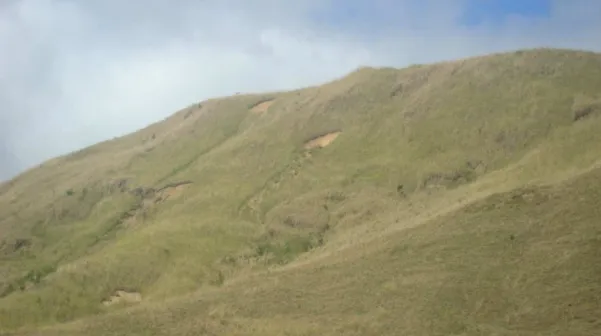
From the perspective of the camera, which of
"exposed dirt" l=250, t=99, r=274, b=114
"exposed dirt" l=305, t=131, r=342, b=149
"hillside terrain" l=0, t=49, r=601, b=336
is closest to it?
"hillside terrain" l=0, t=49, r=601, b=336

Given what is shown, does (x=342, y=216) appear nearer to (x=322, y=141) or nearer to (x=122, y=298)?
(x=322, y=141)

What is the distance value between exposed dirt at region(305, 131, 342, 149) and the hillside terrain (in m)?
0.30

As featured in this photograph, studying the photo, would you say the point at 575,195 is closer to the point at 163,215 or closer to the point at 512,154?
the point at 512,154

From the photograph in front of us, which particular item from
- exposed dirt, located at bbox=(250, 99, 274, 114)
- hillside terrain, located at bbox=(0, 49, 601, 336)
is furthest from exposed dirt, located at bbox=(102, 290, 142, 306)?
exposed dirt, located at bbox=(250, 99, 274, 114)

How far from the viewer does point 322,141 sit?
332ft

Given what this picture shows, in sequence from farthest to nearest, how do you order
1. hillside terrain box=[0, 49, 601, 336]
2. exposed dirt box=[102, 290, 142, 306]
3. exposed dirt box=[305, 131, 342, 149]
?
exposed dirt box=[305, 131, 342, 149], exposed dirt box=[102, 290, 142, 306], hillside terrain box=[0, 49, 601, 336]

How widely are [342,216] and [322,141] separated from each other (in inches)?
933

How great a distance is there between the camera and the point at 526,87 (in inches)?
3607

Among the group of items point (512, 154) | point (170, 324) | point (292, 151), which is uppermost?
point (292, 151)

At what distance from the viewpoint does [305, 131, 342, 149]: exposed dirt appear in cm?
10025

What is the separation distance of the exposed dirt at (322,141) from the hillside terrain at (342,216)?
30 centimetres

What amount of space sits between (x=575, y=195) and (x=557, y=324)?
52.2 feet

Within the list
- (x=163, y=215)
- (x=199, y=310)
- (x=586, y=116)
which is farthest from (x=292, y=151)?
(x=199, y=310)

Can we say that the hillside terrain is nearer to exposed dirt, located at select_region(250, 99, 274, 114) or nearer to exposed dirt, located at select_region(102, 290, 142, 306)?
exposed dirt, located at select_region(102, 290, 142, 306)
